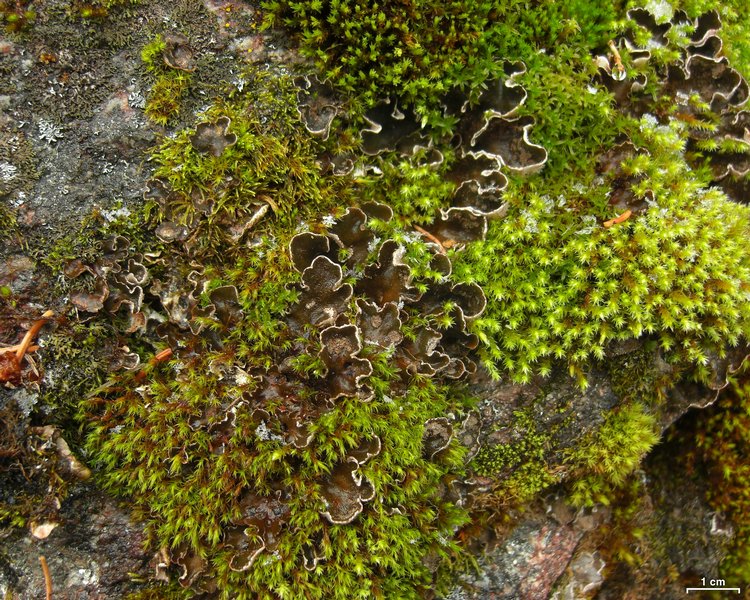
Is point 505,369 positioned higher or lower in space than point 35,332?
lower

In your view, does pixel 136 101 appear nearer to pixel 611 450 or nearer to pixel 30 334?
pixel 30 334

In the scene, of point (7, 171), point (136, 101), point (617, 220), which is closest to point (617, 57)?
point (617, 220)

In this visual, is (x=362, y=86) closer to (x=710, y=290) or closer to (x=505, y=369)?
(x=505, y=369)

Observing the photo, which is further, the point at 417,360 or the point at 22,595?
the point at 417,360

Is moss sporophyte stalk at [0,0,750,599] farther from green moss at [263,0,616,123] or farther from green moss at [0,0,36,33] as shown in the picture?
green moss at [0,0,36,33]

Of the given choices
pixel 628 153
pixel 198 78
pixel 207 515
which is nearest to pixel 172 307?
pixel 207 515

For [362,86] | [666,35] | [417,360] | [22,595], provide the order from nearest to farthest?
1. [22,595]
2. [417,360]
3. [362,86]
4. [666,35]

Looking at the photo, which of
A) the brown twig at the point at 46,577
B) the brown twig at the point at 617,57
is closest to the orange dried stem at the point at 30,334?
the brown twig at the point at 46,577
